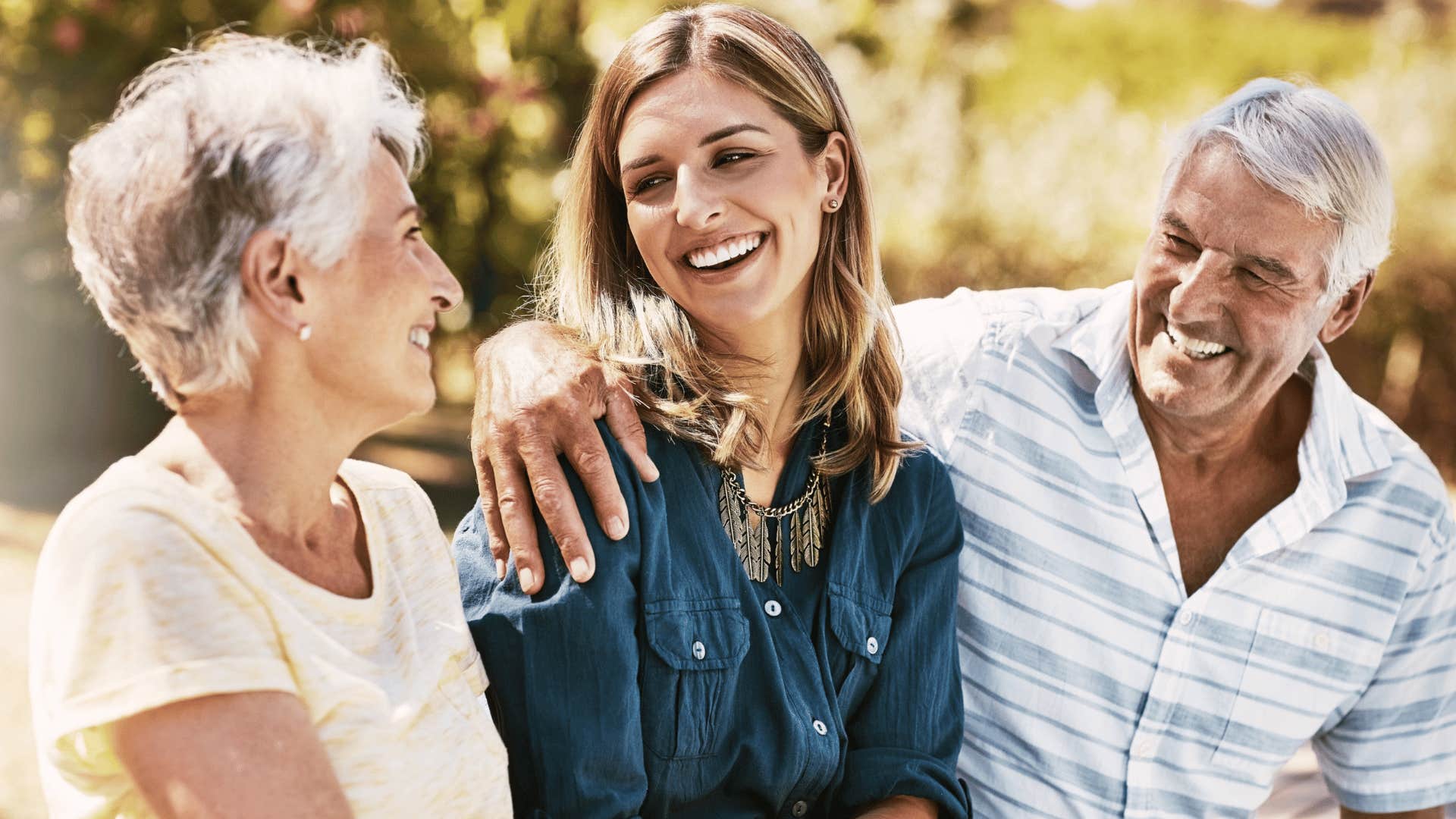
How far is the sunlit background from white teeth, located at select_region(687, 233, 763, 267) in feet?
7.44

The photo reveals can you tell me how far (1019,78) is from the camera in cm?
938

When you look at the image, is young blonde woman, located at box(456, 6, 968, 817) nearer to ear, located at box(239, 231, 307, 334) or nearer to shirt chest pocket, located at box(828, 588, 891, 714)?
shirt chest pocket, located at box(828, 588, 891, 714)

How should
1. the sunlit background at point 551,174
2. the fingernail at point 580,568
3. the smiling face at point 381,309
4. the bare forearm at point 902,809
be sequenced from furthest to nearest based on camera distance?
the sunlit background at point 551,174
the bare forearm at point 902,809
the fingernail at point 580,568
the smiling face at point 381,309

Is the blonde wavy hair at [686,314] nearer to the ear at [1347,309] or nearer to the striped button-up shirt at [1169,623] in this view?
the striped button-up shirt at [1169,623]

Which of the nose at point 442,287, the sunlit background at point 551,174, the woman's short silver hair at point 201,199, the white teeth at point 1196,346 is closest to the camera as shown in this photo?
the woman's short silver hair at point 201,199

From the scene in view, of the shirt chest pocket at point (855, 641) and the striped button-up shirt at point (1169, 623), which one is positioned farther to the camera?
the striped button-up shirt at point (1169, 623)

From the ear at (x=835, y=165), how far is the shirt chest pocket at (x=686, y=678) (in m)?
0.79

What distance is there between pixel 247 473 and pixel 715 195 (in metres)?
0.89

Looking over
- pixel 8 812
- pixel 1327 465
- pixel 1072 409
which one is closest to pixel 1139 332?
pixel 1072 409

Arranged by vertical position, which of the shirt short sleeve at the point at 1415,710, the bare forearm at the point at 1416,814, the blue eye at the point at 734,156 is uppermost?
the blue eye at the point at 734,156

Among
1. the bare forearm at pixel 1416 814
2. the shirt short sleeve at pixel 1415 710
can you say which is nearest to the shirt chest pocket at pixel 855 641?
the shirt short sleeve at pixel 1415 710

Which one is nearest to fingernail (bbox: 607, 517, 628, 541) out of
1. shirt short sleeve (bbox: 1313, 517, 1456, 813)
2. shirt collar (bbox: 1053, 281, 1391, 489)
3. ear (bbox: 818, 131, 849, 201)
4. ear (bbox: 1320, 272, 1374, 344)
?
ear (bbox: 818, 131, 849, 201)

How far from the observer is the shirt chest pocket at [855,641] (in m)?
2.15

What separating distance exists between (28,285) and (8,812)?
2.50 meters
